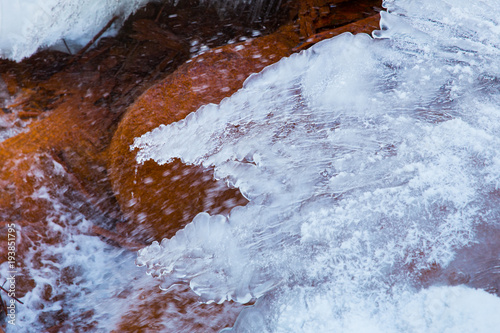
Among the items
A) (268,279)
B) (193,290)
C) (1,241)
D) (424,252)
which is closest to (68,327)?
(1,241)

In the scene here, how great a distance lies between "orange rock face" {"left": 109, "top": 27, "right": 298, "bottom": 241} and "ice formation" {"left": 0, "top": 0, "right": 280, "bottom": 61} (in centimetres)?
56

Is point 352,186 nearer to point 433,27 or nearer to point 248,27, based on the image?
point 433,27

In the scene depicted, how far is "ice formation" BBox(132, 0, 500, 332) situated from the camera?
0.97 meters

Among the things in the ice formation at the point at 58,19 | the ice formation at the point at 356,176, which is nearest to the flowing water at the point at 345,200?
the ice formation at the point at 356,176

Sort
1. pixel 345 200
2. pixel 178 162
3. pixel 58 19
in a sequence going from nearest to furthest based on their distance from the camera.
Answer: pixel 345 200 < pixel 178 162 < pixel 58 19

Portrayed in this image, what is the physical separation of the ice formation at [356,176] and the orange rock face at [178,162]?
0.08m

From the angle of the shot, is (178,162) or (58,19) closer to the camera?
(178,162)

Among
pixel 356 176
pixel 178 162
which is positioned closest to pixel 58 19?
pixel 178 162

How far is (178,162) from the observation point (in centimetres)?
131

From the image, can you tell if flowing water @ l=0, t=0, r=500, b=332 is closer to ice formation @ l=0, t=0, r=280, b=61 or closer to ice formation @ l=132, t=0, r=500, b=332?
ice formation @ l=132, t=0, r=500, b=332

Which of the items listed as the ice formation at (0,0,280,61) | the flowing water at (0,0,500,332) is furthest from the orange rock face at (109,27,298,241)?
the ice formation at (0,0,280,61)

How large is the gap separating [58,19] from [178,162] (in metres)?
1.07

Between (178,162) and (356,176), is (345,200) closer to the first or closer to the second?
(356,176)

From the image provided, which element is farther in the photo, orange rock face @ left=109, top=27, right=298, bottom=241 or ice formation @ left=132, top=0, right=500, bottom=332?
orange rock face @ left=109, top=27, right=298, bottom=241
